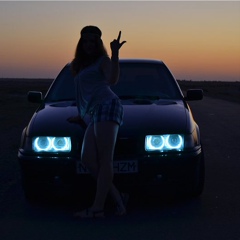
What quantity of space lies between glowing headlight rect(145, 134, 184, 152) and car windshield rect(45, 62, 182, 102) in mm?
1183

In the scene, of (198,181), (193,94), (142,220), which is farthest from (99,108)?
(193,94)

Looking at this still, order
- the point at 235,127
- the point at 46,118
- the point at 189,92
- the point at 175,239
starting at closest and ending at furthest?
the point at 175,239 < the point at 46,118 < the point at 189,92 < the point at 235,127

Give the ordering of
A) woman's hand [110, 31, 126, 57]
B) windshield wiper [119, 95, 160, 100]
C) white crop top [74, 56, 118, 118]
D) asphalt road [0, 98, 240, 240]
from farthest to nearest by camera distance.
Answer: windshield wiper [119, 95, 160, 100]
white crop top [74, 56, 118, 118]
woman's hand [110, 31, 126, 57]
asphalt road [0, 98, 240, 240]

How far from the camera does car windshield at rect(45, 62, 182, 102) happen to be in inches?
247

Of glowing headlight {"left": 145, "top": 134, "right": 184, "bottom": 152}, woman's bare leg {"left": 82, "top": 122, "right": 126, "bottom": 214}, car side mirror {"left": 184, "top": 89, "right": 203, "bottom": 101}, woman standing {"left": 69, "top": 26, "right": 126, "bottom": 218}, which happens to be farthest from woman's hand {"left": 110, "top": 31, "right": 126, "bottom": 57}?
car side mirror {"left": 184, "top": 89, "right": 203, "bottom": 101}

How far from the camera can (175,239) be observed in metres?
4.18

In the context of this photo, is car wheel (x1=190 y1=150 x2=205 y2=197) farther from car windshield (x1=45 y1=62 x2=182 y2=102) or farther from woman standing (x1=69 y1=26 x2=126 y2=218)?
car windshield (x1=45 y1=62 x2=182 y2=102)

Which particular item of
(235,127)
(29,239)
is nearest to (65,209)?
(29,239)

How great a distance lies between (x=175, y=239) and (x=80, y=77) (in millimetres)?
1688

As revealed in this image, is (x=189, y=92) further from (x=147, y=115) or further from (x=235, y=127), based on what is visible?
(x=235, y=127)

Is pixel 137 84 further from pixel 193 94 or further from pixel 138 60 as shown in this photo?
pixel 193 94

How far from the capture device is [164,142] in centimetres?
500

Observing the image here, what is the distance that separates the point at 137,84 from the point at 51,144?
177 cm

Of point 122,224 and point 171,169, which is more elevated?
point 171,169
